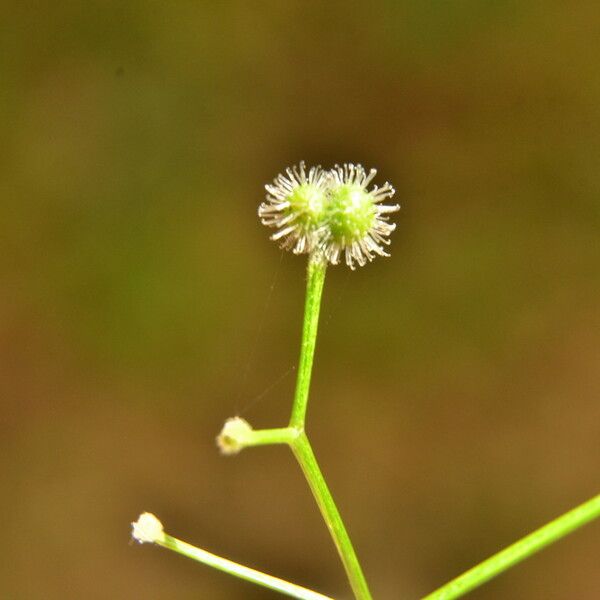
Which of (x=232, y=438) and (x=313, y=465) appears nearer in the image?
(x=232, y=438)

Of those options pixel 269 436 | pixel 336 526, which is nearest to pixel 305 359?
pixel 269 436

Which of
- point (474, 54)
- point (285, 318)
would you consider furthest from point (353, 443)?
point (474, 54)

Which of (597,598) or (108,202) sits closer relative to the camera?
(597,598)

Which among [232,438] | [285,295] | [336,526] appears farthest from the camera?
[285,295]

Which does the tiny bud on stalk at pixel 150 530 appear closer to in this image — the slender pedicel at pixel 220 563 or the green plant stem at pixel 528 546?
the slender pedicel at pixel 220 563

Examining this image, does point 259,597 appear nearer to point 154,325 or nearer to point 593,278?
point 154,325

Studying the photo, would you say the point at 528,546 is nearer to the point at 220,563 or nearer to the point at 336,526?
the point at 336,526
